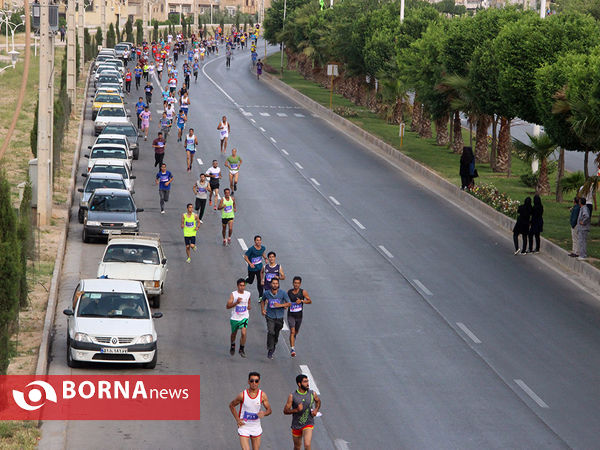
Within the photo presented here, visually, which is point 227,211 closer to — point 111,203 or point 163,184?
point 111,203

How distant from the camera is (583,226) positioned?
99.2 ft

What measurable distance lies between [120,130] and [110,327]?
93.9 feet

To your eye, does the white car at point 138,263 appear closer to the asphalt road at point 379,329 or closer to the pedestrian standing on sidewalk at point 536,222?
the asphalt road at point 379,329

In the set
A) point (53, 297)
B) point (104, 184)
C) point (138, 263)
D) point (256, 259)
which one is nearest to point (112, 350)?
point (53, 297)

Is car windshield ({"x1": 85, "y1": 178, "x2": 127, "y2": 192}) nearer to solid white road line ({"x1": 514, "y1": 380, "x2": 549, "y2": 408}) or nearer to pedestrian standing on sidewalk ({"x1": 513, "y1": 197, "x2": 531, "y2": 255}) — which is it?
pedestrian standing on sidewalk ({"x1": 513, "y1": 197, "x2": 531, "y2": 255})

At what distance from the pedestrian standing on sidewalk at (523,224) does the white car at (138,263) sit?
35.2 ft

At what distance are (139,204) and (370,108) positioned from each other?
37394 mm

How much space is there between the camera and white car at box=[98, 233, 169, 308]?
25016 millimetres

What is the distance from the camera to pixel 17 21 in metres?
130

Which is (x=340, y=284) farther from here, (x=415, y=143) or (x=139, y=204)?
(x=415, y=143)

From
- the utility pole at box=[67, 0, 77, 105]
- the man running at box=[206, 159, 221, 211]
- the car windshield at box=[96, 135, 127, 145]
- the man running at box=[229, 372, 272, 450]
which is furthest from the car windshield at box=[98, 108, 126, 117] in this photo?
the man running at box=[229, 372, 272, 450]

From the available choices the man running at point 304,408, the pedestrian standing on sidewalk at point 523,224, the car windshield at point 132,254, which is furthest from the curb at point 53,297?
the pedestrian standing on sidewalk at point 523,224

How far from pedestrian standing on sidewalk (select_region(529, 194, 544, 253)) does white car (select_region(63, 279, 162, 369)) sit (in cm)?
1374

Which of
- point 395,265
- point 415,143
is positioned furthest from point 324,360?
point 415,143
